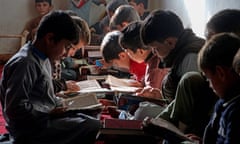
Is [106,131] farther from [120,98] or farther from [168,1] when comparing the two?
[168,1]

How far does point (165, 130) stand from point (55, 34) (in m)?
0.69

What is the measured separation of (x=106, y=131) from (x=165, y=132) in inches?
13.5

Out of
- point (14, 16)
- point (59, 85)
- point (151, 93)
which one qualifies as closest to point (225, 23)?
point (151, 93)

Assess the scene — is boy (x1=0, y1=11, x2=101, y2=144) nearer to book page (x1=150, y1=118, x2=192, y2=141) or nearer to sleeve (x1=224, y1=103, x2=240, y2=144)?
book page (x1=150, y1=118, x2=192, y2=141)

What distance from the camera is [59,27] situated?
1805 millimetres

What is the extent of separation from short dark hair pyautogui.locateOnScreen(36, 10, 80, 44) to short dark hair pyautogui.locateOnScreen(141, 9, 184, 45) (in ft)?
1.06

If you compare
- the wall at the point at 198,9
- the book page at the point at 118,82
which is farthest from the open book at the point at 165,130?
the wall at the point at 198,9

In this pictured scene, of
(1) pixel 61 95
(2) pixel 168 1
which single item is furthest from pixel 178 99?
(2) pixel 168 1

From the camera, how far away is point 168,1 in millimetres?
3822

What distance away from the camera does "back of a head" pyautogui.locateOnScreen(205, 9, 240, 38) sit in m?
1.55

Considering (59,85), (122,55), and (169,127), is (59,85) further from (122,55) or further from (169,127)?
(169,127)

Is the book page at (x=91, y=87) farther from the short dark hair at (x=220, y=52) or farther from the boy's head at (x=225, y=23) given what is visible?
the short dark hair at (x=220, y=52)

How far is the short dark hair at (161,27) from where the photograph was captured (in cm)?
178

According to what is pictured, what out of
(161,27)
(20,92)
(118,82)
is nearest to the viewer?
(20,92)
